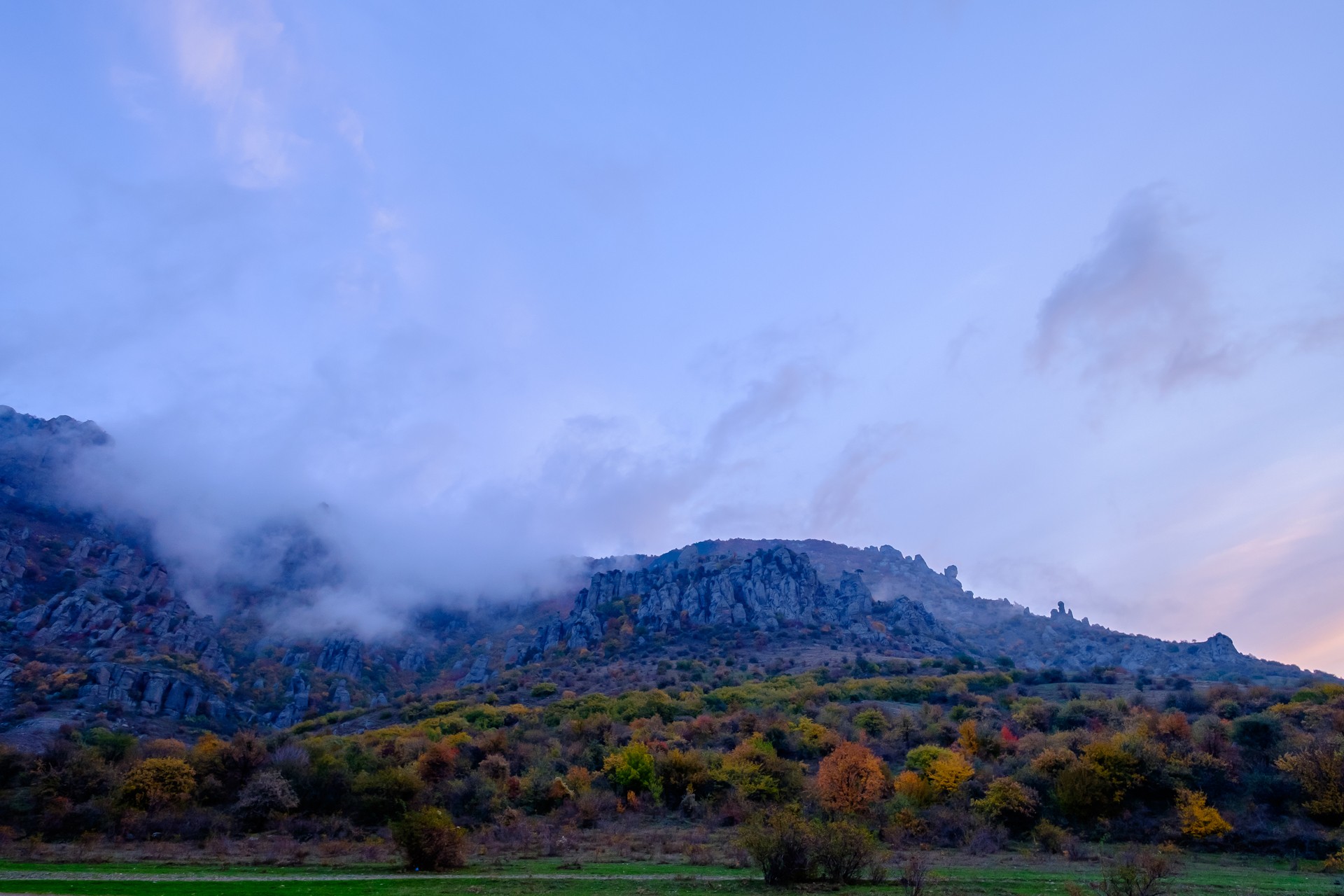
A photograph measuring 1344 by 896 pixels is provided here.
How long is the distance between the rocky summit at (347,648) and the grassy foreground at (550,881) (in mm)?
73535

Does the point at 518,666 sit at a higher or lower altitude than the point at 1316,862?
higher

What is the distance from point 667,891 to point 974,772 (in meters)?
39.9

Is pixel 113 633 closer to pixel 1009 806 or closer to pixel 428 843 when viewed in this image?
Answer: pixel 428 843

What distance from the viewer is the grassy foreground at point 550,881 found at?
993 inches

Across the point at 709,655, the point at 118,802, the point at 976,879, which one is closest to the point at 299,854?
the point at 118,802

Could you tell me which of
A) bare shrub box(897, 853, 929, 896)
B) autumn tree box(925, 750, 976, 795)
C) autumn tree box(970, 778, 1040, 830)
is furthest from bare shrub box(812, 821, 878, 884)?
autumn tree box(925, 750, 976, 795)

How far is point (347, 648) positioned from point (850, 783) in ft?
542

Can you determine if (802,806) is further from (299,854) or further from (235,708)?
(235,708)

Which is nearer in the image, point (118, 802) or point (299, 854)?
point (299, 854)

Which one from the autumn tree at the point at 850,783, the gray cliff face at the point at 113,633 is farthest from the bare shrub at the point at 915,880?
the gray cliff face at the point at 113,633

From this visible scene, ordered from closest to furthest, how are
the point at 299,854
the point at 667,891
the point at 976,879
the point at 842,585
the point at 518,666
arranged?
the point at 667,891 < the point at 976,879 < the point at 299,854 < the point at 518,666 < the point at 842,585

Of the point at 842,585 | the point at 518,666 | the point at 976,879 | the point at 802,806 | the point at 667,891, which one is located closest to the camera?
the point at 667,891

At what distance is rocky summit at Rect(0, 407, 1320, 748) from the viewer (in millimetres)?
112500

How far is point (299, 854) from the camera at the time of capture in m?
36.7
